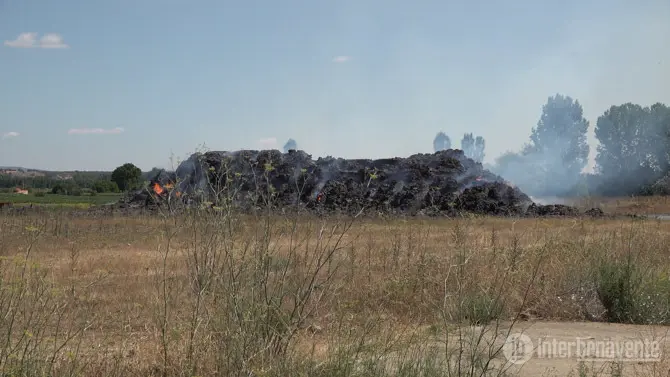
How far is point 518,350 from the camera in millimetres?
5902

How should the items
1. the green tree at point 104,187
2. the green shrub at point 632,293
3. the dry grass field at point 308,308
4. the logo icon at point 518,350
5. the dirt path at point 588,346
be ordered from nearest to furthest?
the dry grass field at point 308,308 < the dirt path at point 588,346 < the logo icon at point 518,350 < the green shrub at point 632,293 < the green tree at point 104,187

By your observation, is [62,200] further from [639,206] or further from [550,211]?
[639,206]

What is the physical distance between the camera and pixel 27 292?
5.05 meters

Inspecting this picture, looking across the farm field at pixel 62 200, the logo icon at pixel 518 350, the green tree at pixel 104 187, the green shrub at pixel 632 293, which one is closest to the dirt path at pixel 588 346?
the logo icon at pixel 518 350

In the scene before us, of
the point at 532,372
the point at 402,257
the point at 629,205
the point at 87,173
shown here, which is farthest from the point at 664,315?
the point at 87,173

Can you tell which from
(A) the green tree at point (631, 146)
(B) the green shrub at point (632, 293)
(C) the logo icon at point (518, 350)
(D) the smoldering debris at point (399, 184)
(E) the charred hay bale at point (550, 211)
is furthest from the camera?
(A) the green tree at point (631, 146)

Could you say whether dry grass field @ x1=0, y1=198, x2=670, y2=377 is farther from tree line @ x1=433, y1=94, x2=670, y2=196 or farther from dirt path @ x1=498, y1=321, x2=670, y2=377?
tree line @ x1=433, y1=94, x2=670, y2=196

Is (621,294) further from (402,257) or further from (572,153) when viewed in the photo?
(572,153)

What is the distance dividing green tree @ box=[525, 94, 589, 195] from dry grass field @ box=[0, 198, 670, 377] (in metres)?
39.7

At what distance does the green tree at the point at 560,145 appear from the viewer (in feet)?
167

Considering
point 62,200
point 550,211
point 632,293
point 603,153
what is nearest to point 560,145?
point 603,153

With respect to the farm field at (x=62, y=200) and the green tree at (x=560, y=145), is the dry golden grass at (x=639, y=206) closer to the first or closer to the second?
the green tree at (x=560, y=145)

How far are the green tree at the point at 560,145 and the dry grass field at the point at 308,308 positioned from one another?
130 feet

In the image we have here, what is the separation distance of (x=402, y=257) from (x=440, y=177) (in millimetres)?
22181
